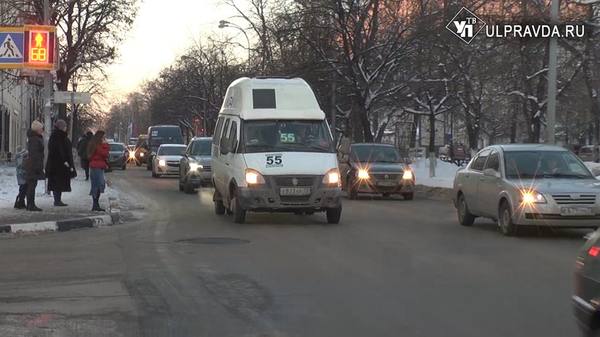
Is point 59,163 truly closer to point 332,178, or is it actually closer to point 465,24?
point 332,178

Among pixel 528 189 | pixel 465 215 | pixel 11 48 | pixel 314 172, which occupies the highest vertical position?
pixel 11 48

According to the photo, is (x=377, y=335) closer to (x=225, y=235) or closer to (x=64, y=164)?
(x=225, y=235)

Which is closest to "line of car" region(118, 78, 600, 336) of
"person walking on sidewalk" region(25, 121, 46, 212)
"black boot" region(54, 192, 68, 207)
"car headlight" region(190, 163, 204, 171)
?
"black boot" region(54, 192, 68, 207)

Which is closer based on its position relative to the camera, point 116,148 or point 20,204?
point 20,204

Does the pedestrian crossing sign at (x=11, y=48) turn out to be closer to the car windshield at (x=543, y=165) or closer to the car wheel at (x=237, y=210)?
the car wheel at (x=237, y=210)

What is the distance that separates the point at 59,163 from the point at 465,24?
18907mm

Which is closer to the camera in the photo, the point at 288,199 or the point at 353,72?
the point at 288,199

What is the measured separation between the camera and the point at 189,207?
59.9ft

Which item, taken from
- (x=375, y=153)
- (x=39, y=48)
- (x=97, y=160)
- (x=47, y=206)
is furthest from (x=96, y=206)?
(x=375, y=153)

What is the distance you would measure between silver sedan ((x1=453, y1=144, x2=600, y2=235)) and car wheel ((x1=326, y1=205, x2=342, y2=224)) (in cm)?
243

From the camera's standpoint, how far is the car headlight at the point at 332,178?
549 inches

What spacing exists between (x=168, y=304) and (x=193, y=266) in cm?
223

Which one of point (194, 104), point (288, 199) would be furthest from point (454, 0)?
point (194, 104)

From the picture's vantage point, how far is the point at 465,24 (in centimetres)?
2942
